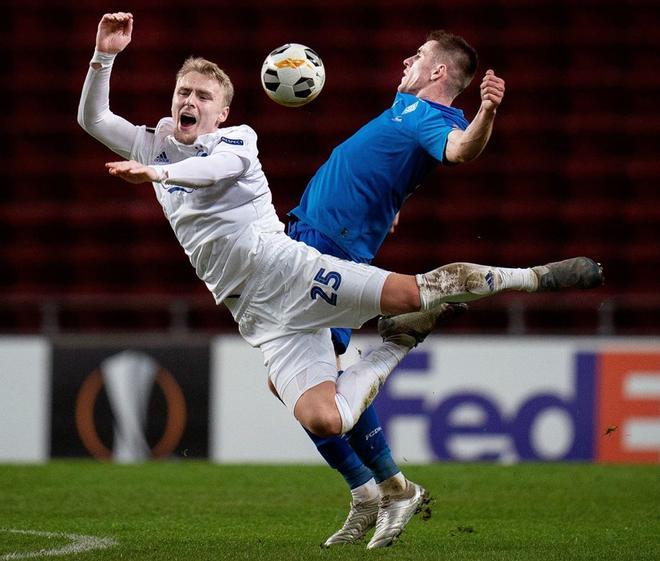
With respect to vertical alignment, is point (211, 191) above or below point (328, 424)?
above

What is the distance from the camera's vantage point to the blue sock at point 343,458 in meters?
5.00

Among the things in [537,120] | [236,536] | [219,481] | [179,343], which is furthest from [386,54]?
[236,536]

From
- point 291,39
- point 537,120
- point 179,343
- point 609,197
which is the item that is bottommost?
point 179,343

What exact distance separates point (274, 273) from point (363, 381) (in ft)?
1.75

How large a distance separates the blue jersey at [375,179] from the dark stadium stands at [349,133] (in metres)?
6.00

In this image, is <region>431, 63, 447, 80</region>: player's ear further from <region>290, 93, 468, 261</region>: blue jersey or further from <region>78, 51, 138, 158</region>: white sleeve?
<region>78, 51, 138, 158</region>: white sleeve

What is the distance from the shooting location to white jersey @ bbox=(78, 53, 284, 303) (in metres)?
4.66

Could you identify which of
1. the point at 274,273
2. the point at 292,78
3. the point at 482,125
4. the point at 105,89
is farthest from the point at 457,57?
the point at 105,89

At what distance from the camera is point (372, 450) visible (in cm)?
492

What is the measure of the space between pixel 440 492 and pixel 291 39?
6.43 metres

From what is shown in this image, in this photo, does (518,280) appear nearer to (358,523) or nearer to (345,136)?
(358,523)

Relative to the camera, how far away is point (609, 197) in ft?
38.1

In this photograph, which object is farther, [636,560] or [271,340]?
[271,340]

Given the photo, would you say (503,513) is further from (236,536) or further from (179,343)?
(179,343)
